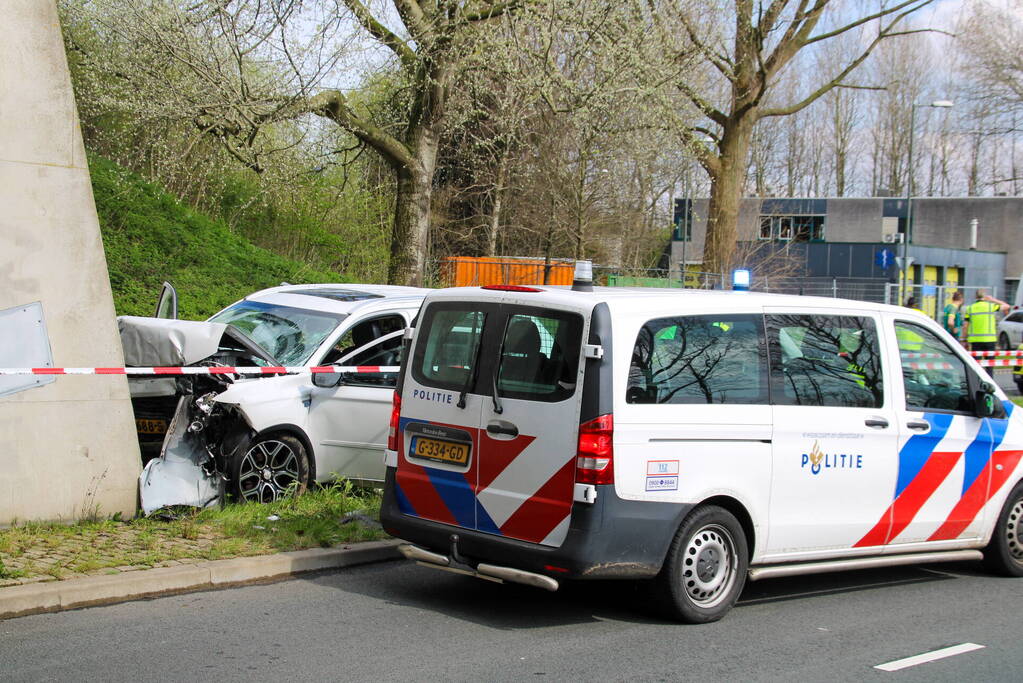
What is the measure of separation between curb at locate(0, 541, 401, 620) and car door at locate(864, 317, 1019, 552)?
3475 millimetres

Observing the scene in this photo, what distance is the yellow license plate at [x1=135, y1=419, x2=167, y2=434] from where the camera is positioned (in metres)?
8.59

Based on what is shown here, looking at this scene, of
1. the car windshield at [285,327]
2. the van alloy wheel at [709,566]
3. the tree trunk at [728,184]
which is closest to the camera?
the van alloy wheel at [709,566]

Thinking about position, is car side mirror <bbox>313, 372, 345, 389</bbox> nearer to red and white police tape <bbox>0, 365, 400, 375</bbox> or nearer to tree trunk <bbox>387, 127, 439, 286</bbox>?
red and white police tape <bbox>0, 365, 400, 375</bbox>

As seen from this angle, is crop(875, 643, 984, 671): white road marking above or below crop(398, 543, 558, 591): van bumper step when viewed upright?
below

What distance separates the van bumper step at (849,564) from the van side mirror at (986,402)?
0.97m

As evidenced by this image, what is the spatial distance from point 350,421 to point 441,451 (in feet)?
8.53

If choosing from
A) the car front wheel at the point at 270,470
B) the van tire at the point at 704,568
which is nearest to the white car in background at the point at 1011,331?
the car front wheel at the point at 270,470

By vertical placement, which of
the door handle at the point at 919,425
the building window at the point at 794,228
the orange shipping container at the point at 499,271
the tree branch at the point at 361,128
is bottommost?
the door handle at the point at 919,425

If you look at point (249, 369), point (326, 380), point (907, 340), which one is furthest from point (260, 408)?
point (907, 340)

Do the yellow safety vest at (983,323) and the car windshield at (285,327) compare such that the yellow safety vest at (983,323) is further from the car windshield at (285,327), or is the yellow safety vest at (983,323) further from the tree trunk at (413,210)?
the car windshield at (285,327)

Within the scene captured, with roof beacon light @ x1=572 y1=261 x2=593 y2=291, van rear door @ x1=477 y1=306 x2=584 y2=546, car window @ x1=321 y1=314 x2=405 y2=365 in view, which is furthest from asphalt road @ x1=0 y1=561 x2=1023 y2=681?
car window @ x1=321 y1=314 x2=405 y2=365

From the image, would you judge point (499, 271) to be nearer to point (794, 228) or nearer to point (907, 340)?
point (907, 340)

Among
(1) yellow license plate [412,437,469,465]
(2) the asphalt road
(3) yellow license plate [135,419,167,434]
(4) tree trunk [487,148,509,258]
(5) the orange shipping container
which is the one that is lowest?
(2) the asphalt road

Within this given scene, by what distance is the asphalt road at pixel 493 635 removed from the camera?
5.20 m
